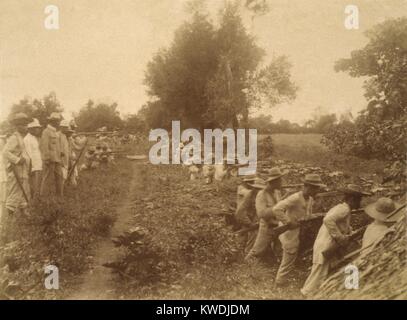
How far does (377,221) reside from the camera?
250 inches

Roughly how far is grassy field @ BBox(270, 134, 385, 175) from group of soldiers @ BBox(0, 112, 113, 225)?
309 cm

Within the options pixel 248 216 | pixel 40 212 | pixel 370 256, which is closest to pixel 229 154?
pixel 248 216

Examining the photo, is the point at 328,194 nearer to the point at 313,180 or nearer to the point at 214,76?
the point at 313,180

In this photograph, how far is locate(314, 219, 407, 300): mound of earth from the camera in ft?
21.1

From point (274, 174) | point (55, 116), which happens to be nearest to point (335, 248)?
point (274, 174)

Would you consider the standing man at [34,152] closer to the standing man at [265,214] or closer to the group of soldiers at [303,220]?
the group of soldiers at [303,220]

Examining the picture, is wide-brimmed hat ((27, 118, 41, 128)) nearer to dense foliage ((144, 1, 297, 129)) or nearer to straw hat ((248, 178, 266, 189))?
dense foliage ((144, 1, 297, 129))

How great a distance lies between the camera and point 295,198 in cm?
637

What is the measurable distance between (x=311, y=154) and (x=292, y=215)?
1.38m

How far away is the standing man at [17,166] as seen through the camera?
23.9 ft

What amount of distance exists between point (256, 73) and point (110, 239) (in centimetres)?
346

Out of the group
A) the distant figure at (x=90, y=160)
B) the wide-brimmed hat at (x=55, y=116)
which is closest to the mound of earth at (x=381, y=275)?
the distant figure at (x=90, y=160)

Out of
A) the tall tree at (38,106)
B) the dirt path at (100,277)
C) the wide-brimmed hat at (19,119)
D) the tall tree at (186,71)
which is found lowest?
the dirt path at (100,277)
